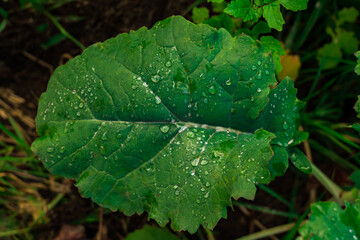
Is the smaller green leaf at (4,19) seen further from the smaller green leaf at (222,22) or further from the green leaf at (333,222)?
the green leaf at (333,222)

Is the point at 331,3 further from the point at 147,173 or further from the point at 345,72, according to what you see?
the point at 147,173

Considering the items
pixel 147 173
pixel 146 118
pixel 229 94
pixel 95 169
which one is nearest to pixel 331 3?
pixel 229 94

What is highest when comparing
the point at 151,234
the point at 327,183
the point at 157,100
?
the point at 157,100

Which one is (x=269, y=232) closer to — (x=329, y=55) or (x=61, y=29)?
(x=329, y=55)

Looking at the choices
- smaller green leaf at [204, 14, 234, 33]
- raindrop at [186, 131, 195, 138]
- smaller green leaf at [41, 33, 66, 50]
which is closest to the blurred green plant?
smaller green leaf at [204, 14, 234, 33]

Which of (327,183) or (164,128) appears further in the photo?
(327,183)

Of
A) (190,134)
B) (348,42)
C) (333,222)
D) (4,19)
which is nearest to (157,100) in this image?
(190,134)

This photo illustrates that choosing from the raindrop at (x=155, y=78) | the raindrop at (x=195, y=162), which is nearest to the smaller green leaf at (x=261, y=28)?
the raindrop at (x=155, y=78)
